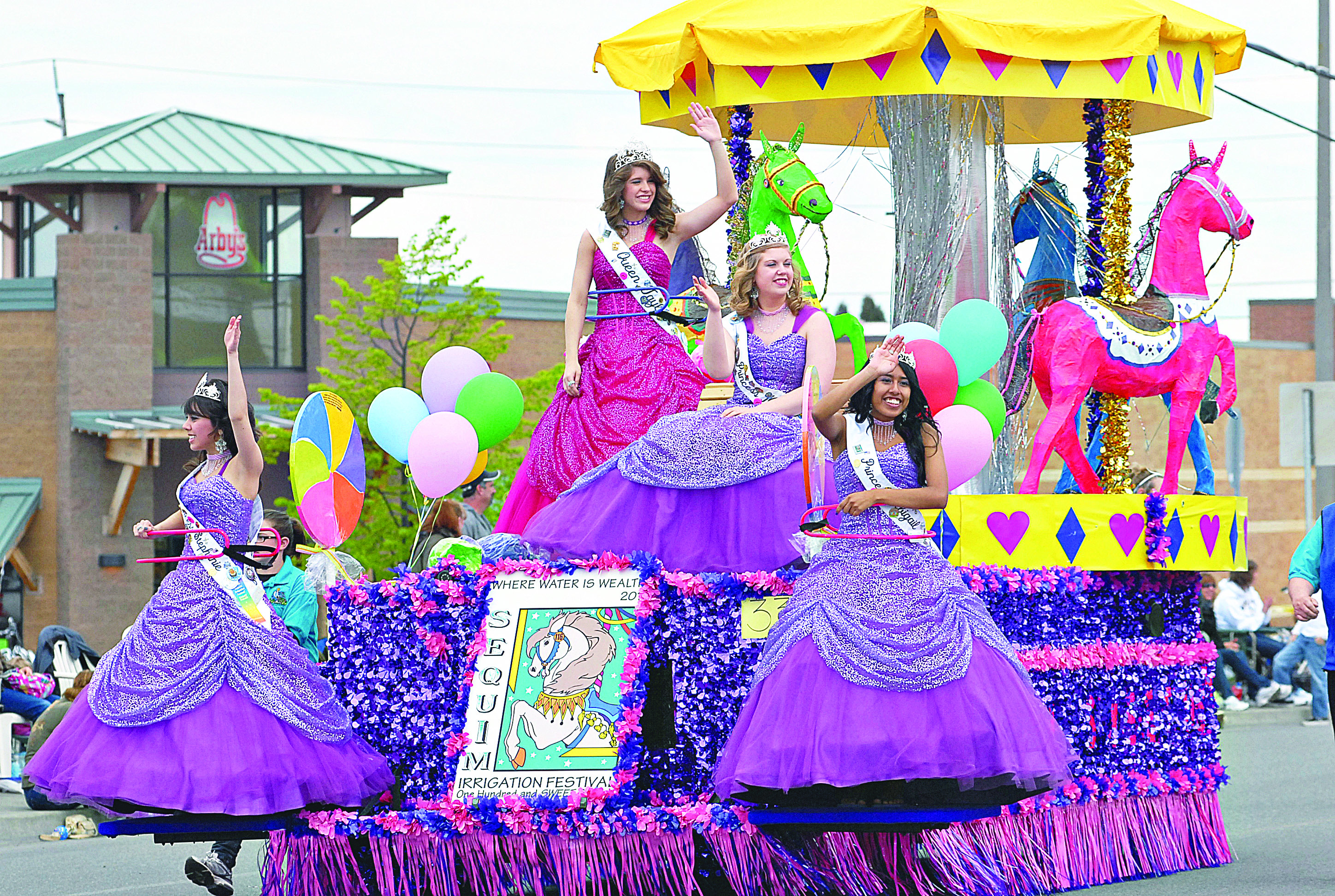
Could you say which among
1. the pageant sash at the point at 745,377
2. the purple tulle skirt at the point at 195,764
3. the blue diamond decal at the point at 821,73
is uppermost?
the blue diamond decal at the point at 821,73

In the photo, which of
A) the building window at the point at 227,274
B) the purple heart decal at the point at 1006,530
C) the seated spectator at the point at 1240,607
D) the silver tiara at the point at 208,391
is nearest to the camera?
the silver tiara at the point at 208,391

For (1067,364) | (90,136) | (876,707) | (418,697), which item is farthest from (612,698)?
(90,136)

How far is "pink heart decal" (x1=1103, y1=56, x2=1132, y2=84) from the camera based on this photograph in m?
9.00

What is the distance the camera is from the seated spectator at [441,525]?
9.66m

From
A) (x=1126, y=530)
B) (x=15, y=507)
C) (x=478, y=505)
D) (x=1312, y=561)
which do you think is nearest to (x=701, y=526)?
(x=1126, y=530)

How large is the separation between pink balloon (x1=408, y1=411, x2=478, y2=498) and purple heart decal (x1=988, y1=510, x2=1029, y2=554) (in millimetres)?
2466

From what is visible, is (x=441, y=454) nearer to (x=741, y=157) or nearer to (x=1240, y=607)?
(x=741, y=157)

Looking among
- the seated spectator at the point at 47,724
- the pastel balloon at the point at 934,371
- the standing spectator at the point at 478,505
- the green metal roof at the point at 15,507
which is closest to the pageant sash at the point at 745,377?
the pastel balloon at the point at 934,371

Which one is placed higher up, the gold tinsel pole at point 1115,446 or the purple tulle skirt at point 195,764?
the gold tinsel pole at point 1115,446

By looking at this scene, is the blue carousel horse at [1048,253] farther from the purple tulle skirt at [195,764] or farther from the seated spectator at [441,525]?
the purple tulle skirt at [195,764]

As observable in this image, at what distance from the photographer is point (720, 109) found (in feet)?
34.0

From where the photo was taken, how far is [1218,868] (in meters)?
8.88

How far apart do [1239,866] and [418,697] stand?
13.7ft

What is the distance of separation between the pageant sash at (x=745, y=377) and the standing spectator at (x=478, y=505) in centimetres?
205
